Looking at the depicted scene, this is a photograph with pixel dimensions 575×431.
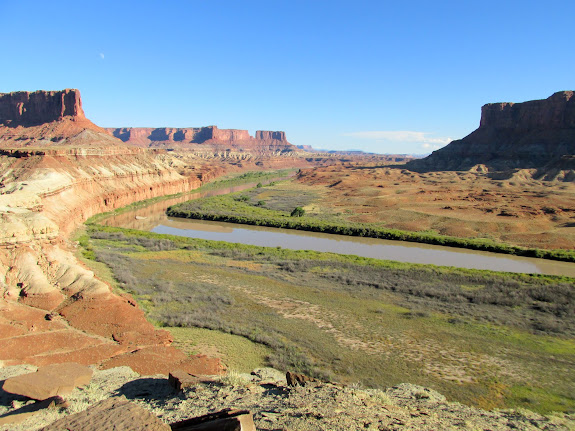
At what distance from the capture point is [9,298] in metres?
16.1

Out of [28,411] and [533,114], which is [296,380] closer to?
[28,411]

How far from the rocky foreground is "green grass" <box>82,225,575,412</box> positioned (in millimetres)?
2046

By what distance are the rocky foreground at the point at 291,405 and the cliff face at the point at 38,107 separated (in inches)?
3631

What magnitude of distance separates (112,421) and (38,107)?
343 ft

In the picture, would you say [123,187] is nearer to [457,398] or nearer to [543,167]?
[457,398]

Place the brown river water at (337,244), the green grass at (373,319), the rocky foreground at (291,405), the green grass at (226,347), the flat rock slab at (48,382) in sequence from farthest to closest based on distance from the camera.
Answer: the brown river water at (337,244)
the green grass at (226,347)
the green grass at (373,319)
the flat rock slab at (48,382)
the rocky foreground at (291,405)

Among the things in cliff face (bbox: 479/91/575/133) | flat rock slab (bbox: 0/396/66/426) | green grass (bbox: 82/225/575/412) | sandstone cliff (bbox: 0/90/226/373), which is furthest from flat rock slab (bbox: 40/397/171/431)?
cliff face (bbox: 479/91/575/133)

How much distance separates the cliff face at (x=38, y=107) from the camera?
8856cm

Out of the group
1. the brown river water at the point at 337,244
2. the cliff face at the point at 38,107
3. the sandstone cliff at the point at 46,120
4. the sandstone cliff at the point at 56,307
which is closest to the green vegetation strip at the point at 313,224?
the brown river water at the point at 337,244

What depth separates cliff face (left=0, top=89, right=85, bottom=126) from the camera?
88.6 metres

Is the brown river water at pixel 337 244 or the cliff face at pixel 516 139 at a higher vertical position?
the cliff face at pixel 516 139

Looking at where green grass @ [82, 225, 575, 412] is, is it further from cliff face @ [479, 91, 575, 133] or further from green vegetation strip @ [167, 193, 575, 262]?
cliff face @ [479, 91, 575, 133]

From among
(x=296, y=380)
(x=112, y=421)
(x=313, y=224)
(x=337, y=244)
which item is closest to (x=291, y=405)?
(x=296, y=380)

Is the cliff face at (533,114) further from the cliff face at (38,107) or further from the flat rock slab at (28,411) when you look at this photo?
the flat rock slab at (28,411)
